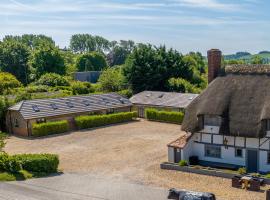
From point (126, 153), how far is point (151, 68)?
31.6 metres

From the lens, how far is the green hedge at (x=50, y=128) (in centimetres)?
4300

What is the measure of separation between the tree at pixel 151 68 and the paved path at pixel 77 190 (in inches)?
1489

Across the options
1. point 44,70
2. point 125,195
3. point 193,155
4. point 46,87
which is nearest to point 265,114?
point 193,155

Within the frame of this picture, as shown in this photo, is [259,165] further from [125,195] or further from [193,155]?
[125,195]

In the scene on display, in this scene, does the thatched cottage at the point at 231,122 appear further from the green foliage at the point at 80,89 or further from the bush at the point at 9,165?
the green foliage at the point at 80,89

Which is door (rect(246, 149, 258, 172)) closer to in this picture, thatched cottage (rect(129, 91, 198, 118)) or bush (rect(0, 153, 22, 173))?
bush (rect(0, 153, 22, 173))

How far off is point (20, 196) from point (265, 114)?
1832cm

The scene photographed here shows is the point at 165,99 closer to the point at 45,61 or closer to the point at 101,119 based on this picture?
the point at 101,119

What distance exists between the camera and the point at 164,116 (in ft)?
165

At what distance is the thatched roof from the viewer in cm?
2758

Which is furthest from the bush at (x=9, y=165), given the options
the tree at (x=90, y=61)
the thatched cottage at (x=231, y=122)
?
the tree at (x=90, y=61)

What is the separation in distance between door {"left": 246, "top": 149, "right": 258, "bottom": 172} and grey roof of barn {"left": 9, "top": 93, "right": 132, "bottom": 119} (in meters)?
25.5

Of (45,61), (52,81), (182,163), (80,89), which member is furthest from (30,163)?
(45,61)

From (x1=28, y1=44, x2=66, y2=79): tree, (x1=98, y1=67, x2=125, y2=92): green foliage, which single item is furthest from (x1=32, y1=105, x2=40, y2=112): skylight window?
(x1=28, y1=44, x2=66, y2=79): tree
